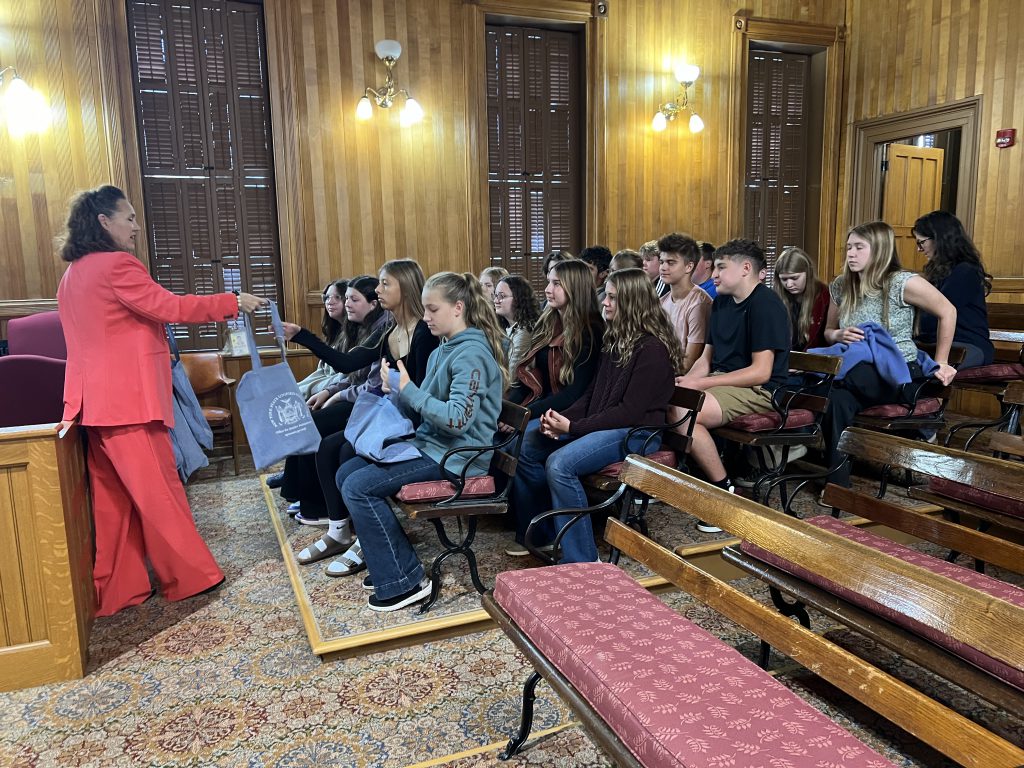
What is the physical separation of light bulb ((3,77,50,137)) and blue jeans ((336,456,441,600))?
444 cm

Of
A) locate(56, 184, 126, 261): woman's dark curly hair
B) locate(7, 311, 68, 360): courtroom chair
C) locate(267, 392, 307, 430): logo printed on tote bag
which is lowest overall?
locate(267, 392, 307, 430): logo printed on tote bag

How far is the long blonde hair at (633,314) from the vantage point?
304 cm

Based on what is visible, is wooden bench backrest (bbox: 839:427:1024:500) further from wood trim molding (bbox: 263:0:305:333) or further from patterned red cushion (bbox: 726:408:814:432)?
wood trim molding (bbox: 263:0:305:333)

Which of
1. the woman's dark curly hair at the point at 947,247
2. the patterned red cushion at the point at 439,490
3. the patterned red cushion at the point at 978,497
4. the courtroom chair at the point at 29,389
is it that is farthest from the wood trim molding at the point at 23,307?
the woman's dark curly hair at the point at 947,247

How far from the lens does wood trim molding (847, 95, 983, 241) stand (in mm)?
6582

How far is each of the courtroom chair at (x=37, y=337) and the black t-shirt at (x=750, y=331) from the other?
3.96 metres

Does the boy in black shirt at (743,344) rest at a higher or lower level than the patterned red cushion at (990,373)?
higher

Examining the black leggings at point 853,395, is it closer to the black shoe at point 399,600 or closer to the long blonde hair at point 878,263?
the long blonde hair at point 878,263

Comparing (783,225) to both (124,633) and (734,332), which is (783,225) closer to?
(734,332)

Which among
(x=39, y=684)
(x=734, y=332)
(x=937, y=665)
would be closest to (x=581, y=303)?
(x=734, y=332)

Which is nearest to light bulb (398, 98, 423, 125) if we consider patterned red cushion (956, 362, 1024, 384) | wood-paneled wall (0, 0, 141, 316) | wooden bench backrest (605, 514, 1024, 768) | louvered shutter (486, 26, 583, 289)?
louvered shutter (486, 26, 583, 289)

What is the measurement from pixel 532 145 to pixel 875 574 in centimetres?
609

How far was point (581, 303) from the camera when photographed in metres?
3.31

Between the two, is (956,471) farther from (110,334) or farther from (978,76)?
(978,76)
